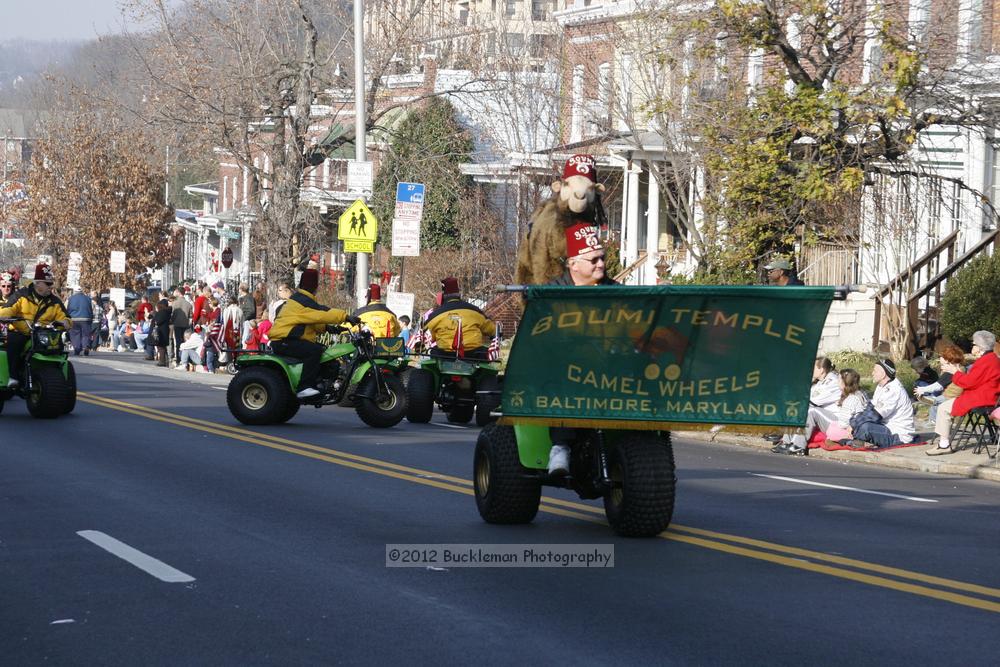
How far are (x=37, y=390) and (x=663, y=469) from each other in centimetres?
1156

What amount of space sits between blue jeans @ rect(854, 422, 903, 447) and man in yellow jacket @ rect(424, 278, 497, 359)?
5042 millimetres

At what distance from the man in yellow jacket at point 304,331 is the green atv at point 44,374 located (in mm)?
2745

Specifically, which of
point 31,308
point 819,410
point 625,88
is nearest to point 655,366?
point 819,410

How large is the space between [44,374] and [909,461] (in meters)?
10.6

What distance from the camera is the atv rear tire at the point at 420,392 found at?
65.7 ft

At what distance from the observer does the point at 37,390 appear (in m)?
19.2

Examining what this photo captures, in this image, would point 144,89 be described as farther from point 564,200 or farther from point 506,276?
point 564,200

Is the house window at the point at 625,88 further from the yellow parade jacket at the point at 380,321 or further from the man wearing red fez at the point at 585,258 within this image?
the man wearing red fez at the point at 585,258

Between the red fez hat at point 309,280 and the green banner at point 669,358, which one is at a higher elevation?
the red fez hat at point 309,280

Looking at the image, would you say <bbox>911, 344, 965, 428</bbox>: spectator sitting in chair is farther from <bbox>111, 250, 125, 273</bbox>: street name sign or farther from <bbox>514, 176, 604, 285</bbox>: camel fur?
<bbox>111, 250, 125, 273</bbox>: street name sign

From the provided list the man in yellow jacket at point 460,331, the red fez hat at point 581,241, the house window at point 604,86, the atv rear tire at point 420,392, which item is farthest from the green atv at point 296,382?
the house window at point 604,86

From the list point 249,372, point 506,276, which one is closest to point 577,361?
point 249,372

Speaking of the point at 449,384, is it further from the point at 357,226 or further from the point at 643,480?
the point at 643,480

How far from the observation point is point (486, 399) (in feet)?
64.5
